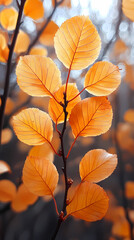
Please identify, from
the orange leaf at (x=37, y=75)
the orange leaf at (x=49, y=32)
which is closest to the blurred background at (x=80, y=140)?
the orange leaf at (x=49, y=32)

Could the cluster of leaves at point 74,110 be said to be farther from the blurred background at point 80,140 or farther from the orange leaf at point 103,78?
the blurred background at point 80,140

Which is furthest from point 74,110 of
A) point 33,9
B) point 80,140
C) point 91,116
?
point 80,140

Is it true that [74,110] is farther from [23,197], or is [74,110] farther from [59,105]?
[23,197]

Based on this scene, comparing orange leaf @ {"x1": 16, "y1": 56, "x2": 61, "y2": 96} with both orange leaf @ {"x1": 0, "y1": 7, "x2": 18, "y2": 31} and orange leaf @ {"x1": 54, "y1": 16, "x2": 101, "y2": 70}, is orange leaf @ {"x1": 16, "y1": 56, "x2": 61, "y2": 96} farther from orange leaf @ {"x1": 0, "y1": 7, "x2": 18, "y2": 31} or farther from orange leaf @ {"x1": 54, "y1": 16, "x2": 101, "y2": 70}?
orange leaf @ {"x1": 0, "y1": 7, "x2": 18, "y2": 31}

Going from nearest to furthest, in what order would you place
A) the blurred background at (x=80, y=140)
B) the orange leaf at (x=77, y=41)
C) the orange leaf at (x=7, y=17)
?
the orange leaf at (x=77, y=41), the orange leaf at (x=7, y=17), the blurred background at (x=80, y=140)

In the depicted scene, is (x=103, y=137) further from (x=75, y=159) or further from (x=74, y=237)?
(x=74, y=237)

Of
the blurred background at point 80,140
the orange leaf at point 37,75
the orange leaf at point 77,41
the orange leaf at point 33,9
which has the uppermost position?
the orange leaf at point 33,9

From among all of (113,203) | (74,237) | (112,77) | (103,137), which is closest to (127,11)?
(112,77)
